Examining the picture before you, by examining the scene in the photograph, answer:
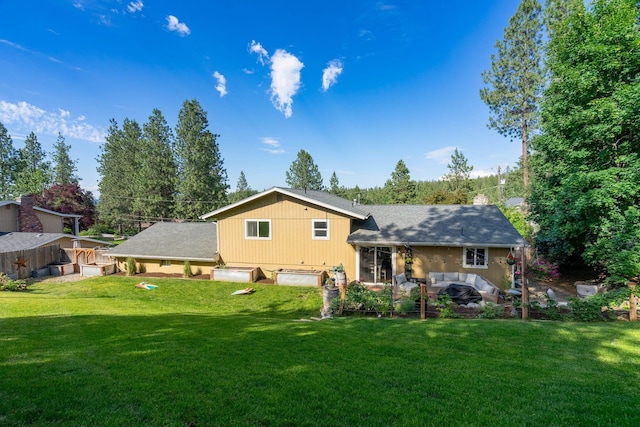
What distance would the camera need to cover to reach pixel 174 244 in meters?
18.1

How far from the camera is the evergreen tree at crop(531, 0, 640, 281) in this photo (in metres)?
10.5

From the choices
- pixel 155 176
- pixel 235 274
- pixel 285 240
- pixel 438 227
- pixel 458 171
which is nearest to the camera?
pixel 438 227

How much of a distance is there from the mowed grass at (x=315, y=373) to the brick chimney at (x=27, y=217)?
21701 millimetres

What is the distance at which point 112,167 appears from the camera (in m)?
39.9

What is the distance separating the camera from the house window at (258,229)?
1633cm

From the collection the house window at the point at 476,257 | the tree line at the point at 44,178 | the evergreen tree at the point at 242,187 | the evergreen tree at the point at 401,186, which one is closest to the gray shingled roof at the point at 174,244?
the house window at the point at 476,257

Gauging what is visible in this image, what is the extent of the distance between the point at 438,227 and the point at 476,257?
90.7 inches

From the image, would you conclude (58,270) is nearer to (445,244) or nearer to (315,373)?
(315,373)

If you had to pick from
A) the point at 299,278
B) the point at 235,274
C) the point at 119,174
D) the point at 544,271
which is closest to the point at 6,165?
the point at 119,174

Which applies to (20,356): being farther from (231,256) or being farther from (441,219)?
(441,219)

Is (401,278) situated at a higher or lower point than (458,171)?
lower

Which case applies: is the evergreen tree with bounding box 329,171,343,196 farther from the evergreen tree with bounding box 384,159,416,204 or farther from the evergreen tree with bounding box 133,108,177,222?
the evergreen tree with bounding box 133,108,177,222

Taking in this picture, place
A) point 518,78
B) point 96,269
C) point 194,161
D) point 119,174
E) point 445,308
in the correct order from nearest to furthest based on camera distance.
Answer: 1. point 445,308
2. point 96,269
3. point 518,78
4. point 194,161
5. point 119,174

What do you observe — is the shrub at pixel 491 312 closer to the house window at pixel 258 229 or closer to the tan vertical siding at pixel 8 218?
the house window at pixel 258 229
